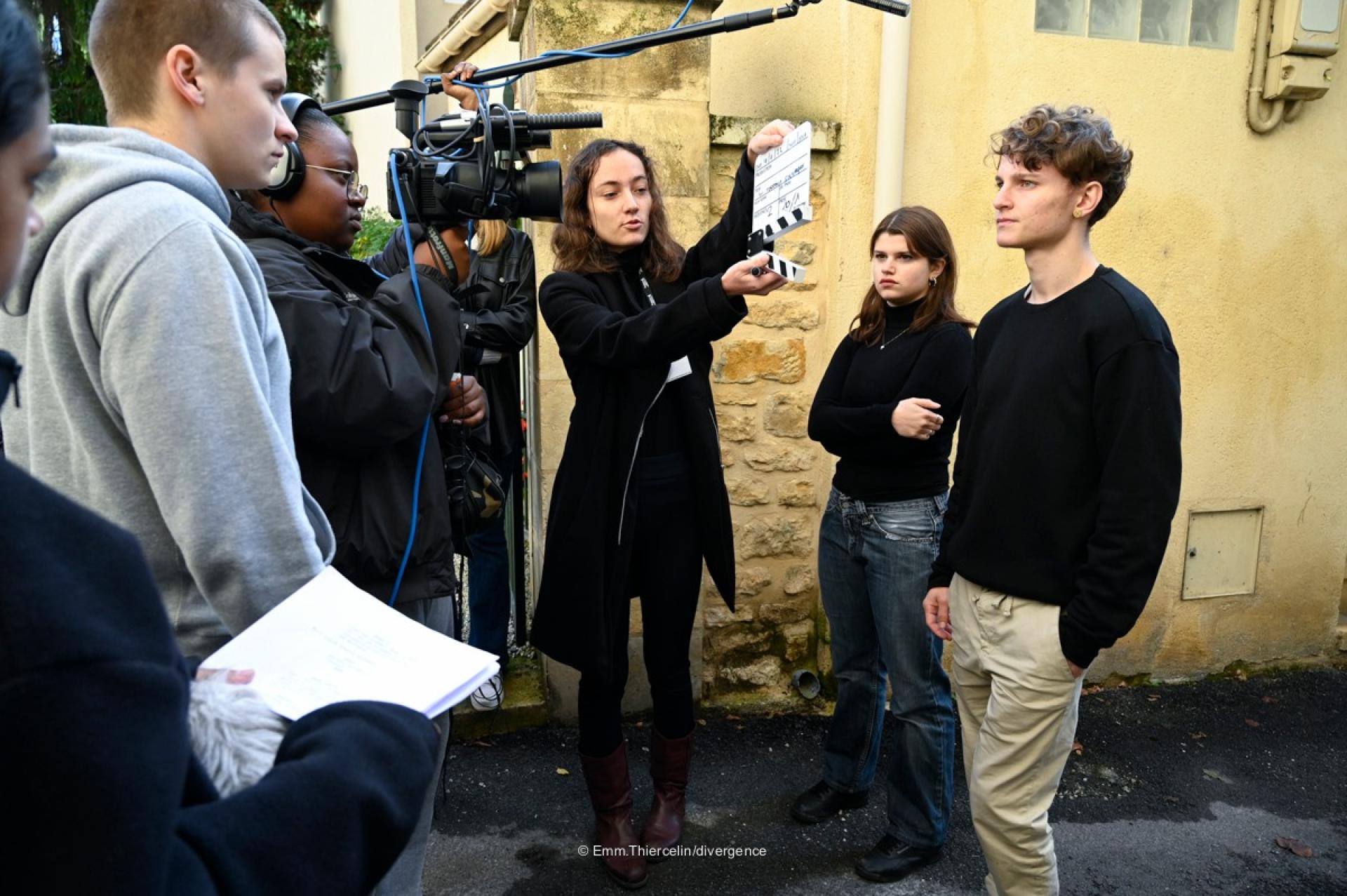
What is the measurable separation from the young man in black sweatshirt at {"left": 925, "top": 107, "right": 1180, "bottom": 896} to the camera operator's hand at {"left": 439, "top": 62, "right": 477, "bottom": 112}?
1.49 meters

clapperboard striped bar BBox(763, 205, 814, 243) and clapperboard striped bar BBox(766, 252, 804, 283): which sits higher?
clapperboard striped bar BBox(763, 205, 814, 243)

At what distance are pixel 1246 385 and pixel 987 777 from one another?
3.17 metres

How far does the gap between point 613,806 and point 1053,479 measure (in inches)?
68.3

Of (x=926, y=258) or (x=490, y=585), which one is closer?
(x=926, y=258)

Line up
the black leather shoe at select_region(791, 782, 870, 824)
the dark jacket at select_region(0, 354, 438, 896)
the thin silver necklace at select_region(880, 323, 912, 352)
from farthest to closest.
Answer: the black leather shoe at select_region(791, 782, 870, 824) < the thin silver necklace at select_region(880, 323, 912, 352) < the dark jacket at select_region(0, 354, 438, 896)

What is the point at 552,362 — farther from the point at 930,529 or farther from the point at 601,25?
the point at 930,529

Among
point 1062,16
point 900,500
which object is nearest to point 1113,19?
point 1062,16

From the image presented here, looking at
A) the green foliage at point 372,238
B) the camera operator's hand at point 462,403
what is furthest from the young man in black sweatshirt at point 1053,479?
the green foliage at point 372,238

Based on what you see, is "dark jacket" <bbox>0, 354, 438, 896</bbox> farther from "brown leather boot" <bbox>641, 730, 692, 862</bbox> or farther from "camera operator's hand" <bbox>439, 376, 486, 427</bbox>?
"brown leather boot" <bbox>641, 730, 692, 862</bbox>

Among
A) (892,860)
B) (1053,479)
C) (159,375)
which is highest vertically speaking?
(159,375)

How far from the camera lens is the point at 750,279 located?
8.37 feet

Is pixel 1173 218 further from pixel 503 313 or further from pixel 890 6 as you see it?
pixel 503 313

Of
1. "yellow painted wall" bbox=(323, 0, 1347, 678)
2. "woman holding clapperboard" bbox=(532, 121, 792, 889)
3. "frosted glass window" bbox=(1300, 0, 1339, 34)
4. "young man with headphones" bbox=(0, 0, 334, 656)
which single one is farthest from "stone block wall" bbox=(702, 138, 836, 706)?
"young man with headphones" bbox=(0, 0, 334, 656)

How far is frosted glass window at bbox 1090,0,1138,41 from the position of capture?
4.34 metres
